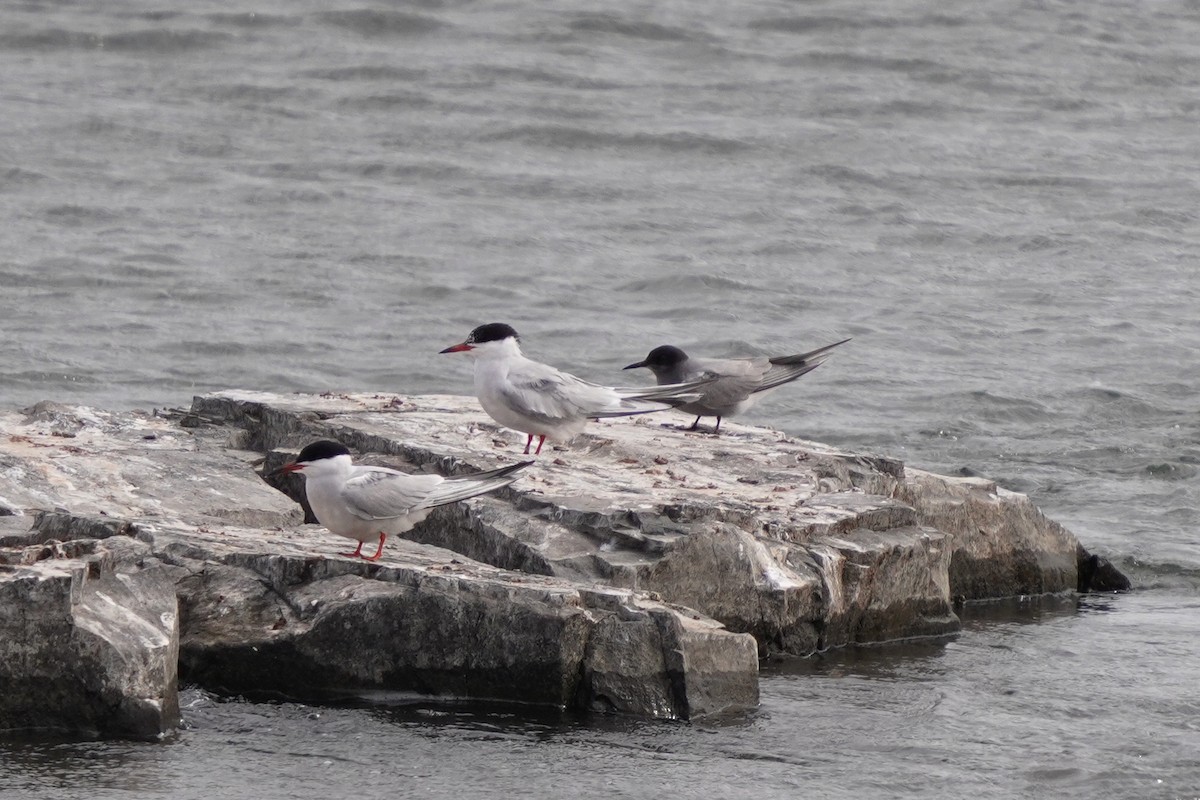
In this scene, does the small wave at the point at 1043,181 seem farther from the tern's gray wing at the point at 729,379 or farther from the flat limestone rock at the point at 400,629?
the flat limestone rock at the point at 400,629

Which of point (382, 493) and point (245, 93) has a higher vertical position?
point (245, 93)

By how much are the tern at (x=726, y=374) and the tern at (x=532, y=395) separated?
24.6 inches

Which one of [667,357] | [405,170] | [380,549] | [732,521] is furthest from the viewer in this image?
[405,170]

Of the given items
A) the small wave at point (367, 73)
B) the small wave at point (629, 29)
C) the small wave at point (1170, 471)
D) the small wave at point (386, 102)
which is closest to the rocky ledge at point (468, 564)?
the small wave at point (1170, 471)

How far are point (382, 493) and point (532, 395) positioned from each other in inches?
56.9

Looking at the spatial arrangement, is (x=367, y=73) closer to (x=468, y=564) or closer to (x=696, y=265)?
(x=696, y=265)

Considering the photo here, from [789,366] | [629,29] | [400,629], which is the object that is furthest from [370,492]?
[629,29]

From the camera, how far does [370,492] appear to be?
249 inches

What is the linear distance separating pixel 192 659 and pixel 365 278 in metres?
9.93

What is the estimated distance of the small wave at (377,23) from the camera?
2112 cm

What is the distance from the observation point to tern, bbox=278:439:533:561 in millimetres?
6348

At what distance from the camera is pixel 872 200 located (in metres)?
17.9

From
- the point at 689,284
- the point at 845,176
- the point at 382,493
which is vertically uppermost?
the point at 845,176

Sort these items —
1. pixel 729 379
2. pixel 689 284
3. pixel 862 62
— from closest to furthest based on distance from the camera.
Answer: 1. pixel 729 379
2. pixel 689 284
3. pixel 862 62
